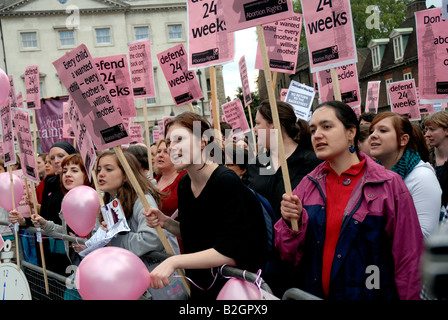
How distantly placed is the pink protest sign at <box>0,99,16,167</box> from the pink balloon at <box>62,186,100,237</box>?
1.53 m

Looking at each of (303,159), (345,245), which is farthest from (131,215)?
(345,245)

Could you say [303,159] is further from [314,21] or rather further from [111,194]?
[111,194]

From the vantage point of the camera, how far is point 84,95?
11.2ft

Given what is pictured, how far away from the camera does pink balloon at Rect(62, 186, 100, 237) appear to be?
4.30m

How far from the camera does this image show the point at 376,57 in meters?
40.2

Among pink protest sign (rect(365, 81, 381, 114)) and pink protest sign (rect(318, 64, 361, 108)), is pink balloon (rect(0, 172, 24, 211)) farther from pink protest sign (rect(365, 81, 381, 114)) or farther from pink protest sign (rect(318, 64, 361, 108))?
pink protest sign (rect(365, 81, 381, 114))

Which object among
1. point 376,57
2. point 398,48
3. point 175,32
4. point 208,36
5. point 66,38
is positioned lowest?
point 208,36

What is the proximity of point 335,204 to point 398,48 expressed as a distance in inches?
1451

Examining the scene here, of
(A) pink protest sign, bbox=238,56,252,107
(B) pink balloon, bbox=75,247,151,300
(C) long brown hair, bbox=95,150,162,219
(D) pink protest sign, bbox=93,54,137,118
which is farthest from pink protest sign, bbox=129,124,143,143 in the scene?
(B) pink balloon, bbox=75,247,151,300

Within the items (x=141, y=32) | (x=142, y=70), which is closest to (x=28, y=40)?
(x=141, y=32)

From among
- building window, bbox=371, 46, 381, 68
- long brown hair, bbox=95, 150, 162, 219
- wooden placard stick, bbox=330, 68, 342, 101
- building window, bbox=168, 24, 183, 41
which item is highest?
building window, bbox=168, 24, 183, 41

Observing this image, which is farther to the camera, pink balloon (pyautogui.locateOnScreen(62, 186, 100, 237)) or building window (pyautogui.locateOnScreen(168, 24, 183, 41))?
building window (pyautogui.locateOnScreen(168, 24, 183, 41))

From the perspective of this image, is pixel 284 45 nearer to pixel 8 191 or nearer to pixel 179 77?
pixel 179 77

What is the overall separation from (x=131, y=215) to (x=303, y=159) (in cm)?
139
